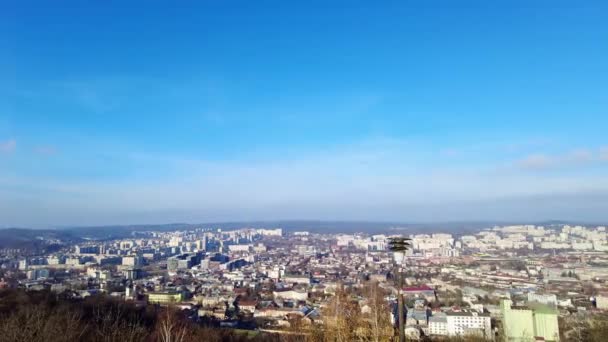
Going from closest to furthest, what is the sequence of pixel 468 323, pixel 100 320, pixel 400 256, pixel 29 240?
pixel 400 256, pixel 100 320, pixel 468 323, pixel 29 240

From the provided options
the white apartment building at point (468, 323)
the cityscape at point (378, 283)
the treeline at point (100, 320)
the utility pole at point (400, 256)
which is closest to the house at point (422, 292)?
the cityscape at point (378, 283)

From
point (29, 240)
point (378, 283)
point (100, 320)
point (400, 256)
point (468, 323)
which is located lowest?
point (468, 323)

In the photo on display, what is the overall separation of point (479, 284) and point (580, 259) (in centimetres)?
523

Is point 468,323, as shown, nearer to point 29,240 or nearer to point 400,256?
point 400,256

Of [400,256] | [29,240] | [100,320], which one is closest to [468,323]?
[100,320]

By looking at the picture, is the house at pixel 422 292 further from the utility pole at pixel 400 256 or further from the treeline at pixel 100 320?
the utility pole at pixel 400 256

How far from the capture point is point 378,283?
1563cm

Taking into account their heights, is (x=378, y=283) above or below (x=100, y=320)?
above

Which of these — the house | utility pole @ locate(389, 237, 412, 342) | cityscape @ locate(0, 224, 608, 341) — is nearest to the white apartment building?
cityscape @ locate(0, 224, 608, 341)

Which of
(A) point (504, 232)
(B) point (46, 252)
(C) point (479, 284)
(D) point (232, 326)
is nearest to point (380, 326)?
(D) point (232, 326)

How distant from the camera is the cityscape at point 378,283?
12.5m

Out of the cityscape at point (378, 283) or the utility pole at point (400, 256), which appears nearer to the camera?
the utility pole at point (400, 256)

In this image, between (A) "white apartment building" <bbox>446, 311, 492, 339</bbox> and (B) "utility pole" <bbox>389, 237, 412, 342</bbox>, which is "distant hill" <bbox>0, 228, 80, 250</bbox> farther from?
(B) "utility pole" <bbox>389, 237, 412, 342</bbox>

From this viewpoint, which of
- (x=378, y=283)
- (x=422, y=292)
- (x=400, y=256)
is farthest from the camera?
(x=422, y=292)
